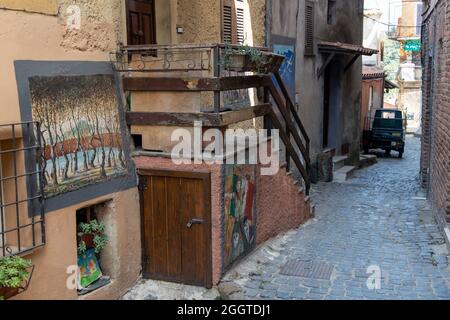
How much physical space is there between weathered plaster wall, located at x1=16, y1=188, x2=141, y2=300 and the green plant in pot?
0.40 ft

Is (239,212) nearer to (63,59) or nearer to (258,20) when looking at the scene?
(63,59)

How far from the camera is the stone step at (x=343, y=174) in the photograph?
52.5ft

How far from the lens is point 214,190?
21.7 ft

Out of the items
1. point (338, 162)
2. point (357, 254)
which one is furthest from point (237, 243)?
point (338, 162)

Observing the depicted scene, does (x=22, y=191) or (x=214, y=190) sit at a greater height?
(x=22, y=191)

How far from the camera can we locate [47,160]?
561 centimetres

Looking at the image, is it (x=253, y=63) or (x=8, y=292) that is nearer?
(x=8, y=292)

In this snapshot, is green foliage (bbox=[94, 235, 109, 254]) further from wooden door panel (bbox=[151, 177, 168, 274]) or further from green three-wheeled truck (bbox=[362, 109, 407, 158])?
→ green three-wheeled truck (bbox=[362, 109, 407, 158])

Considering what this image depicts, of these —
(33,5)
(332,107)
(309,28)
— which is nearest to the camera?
(33,5)

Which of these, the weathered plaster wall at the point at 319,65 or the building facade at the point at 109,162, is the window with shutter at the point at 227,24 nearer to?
the weathered plaster wall at the point at 319,65

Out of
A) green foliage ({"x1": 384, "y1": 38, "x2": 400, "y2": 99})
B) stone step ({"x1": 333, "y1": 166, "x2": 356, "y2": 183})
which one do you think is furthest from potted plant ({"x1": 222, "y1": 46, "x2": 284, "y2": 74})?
green foliage ({"x1": 384, "y1": 38, "x2": 400, "y2": 99})

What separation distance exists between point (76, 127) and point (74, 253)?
142cm

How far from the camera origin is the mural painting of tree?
5.60 metres

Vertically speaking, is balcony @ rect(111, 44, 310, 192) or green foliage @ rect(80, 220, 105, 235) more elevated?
balcony @ rect(111, 44, 310, 192)
